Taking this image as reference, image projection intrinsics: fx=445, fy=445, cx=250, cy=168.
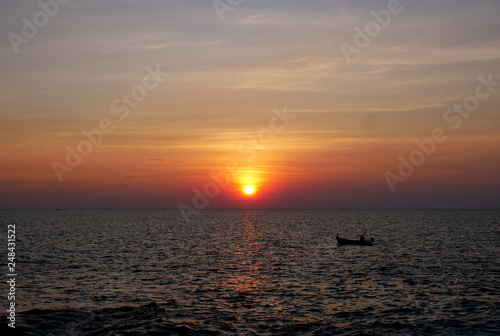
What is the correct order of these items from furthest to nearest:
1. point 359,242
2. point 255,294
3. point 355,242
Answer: point 355,242 < point 359,242 < point 255,294

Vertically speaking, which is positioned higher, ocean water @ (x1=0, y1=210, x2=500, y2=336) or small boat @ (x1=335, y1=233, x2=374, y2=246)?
small boat @ (x1=335, y1=233, x2=374, y2=246)

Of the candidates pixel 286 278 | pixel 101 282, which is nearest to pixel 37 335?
pixel 101 282

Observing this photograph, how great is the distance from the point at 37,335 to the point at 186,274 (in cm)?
2517

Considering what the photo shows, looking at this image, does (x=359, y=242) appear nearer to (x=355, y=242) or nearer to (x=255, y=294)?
(x=355, y=242)

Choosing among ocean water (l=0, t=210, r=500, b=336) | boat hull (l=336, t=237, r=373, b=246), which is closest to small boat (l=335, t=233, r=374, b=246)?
boat hull (l=336, t=237, r=373, b=246)

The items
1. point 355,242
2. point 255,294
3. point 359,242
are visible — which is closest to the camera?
point 255,294

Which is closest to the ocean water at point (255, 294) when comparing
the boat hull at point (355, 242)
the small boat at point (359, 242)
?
the small boat at point (359, 242)

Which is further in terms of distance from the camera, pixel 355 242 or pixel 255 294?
pixel 355 242

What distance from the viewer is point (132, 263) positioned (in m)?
60.6

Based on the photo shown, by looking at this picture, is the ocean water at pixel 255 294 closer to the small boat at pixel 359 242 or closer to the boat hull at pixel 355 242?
the small boat at pixel 359 242

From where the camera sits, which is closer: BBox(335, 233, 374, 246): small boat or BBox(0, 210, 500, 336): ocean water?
BBox(0, 210, 500, 336): ocean water

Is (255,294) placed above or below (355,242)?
below

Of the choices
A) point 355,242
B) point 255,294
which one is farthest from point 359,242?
point 255,294

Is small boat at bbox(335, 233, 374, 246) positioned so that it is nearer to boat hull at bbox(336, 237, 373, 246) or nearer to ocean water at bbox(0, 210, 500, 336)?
boat hull at bbox(336, 237, 373, 246)
